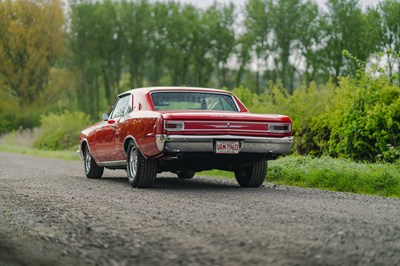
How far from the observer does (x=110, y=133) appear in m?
11.1

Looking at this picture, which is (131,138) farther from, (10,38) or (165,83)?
(165,83)

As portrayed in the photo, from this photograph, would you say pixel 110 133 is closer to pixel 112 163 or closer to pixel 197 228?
pixel 112 163

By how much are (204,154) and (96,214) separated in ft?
8.88

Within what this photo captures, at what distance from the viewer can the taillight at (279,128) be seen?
949cm

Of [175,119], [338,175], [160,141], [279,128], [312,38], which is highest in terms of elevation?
[312,38]

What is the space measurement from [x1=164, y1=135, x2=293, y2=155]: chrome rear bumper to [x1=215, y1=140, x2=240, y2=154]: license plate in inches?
2.1

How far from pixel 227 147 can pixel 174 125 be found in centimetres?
79

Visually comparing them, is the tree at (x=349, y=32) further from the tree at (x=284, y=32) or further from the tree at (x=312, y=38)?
the tree at (x=284, y=32)

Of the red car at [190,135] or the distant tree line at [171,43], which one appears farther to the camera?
the distant tree line at [171,43]

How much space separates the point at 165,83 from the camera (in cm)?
6194

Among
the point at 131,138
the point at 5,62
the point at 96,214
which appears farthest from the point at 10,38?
the point at 96,214

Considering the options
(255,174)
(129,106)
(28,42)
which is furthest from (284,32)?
(255,174)

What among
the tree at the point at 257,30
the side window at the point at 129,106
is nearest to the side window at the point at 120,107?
the side window at the point at 129,106

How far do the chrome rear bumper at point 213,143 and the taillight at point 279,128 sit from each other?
0.12m
